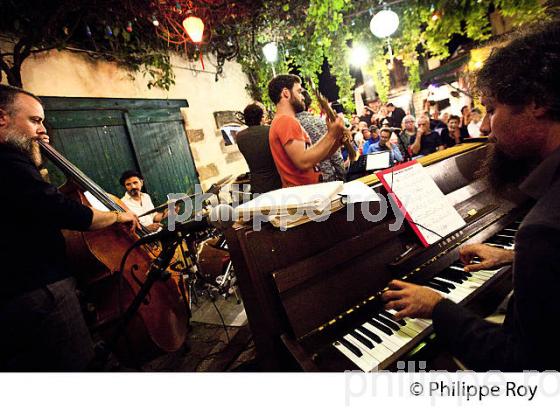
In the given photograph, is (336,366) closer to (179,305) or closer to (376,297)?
(376,297)

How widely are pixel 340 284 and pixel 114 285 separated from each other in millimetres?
2416

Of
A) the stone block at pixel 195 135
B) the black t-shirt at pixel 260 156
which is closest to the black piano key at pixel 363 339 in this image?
the black t-shirt at pixel 260 156

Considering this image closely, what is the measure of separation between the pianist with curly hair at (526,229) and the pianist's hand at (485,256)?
39 centimetres

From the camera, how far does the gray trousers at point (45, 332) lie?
67.8 inches

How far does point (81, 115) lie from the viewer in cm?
432

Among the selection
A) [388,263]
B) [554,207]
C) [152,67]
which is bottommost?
[388,263]

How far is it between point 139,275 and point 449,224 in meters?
2.81

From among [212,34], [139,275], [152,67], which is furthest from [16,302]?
[212,34]

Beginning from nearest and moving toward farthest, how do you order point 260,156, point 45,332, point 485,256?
point 485,256
point 45,332
point 260,156

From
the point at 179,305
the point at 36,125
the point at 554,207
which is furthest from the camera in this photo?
the point at 179,305

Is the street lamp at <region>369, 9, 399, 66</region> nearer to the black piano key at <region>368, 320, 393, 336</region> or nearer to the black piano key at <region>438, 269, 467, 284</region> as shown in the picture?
the black piano key at <region>438, 269, 467, 284</region>

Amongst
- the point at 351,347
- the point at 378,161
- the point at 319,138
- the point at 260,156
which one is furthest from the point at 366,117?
the point at 351,347

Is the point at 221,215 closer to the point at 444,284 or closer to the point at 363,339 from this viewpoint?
the point at 363,339

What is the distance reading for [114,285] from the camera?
274 centimetres
